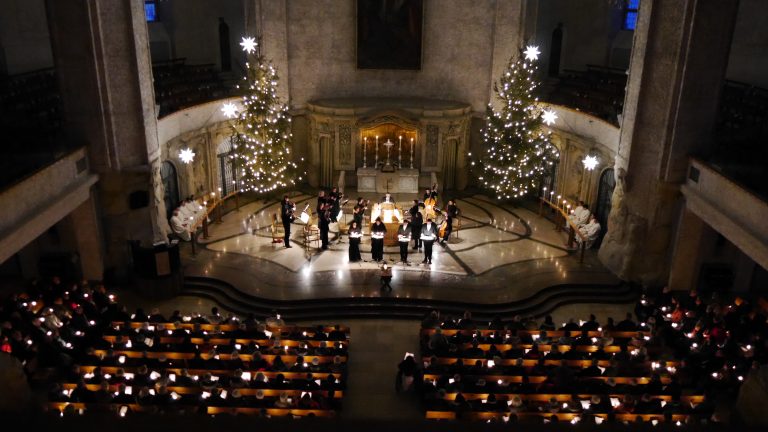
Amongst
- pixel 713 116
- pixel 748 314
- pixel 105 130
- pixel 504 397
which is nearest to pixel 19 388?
pixel 105 130

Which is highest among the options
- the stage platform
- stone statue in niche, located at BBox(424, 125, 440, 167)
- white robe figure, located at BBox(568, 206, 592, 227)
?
stone statue in niche, located at BBox(424, 125, 440, 167)

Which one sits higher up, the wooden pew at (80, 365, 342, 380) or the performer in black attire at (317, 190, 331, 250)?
the performer in black attire at (317, 190, 331, 250)

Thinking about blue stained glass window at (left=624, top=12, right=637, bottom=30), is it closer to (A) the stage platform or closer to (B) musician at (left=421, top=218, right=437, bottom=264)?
(A) the stage platform

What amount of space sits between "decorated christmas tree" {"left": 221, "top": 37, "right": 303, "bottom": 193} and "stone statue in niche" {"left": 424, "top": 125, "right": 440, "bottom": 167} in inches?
242

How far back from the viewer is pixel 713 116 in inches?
629

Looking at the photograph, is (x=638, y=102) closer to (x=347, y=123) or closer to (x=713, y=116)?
(x=713, y=116)

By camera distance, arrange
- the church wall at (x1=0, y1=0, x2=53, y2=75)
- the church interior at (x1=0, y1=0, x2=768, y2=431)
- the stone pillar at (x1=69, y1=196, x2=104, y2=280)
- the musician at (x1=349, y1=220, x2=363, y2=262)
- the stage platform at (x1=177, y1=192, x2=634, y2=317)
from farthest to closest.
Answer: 1. the church wall at (x1=0, y1=0, x2=53, y2=75)
2. the musician at (x1=349, y1=220, x2=363, y2=262)
3. the stage platform at (x1=177, y1=192, x2=634, y2=317)
4. the stone pillar at (x1=69, y1=196, x2=104, y2=280)
5. the church interior at (x1=0, y1=0, x2=768, y2=431)

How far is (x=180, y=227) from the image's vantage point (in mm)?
20328

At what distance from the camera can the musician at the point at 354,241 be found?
18.6 meters

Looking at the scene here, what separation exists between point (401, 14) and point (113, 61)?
13.2 m

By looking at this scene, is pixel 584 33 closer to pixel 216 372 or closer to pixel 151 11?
pixel 151 11

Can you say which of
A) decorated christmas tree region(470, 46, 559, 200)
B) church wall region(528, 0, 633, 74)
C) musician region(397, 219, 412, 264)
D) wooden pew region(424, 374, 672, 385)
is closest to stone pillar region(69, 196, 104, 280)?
musician region(397, 219, 412, 264)

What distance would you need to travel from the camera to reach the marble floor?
687 inches

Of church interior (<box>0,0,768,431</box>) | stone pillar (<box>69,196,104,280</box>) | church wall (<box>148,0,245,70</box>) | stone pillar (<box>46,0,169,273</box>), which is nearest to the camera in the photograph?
church interior (<box>0,0,768,431</box>)
